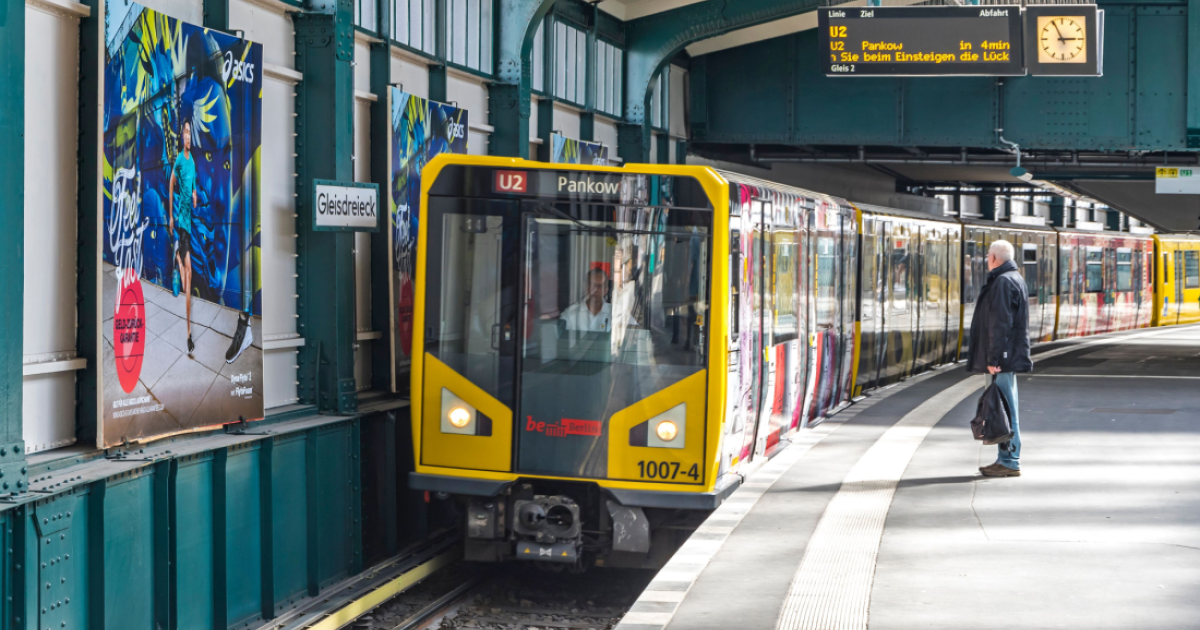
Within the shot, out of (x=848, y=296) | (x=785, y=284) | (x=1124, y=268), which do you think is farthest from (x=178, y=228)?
(x=1124, y=268)

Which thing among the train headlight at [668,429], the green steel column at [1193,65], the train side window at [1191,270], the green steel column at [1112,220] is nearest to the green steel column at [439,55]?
the train headlight at [668,429]

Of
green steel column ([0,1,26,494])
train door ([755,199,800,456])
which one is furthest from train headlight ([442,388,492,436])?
green steel column ([0,1,26,494])

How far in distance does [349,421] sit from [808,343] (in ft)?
16.5

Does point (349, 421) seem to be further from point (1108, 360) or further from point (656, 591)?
point (1108, 360)

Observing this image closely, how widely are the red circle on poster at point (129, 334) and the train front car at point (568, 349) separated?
2.04m

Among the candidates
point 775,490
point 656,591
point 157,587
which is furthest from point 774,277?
point 157,587

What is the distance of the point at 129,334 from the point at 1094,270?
25.9 metres

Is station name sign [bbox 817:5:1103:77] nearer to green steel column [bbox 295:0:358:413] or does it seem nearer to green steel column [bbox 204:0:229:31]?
green steel column [bbox 295:0:358:413]

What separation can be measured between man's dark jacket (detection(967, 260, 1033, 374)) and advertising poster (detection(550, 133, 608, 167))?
613 cm

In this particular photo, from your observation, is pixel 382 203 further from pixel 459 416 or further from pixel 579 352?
pixel 579 352

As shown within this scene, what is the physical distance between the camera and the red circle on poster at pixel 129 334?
7.52 metres

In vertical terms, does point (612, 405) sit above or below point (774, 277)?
below

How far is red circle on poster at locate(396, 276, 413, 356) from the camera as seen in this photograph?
37.0ft

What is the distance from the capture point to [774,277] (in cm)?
1101
